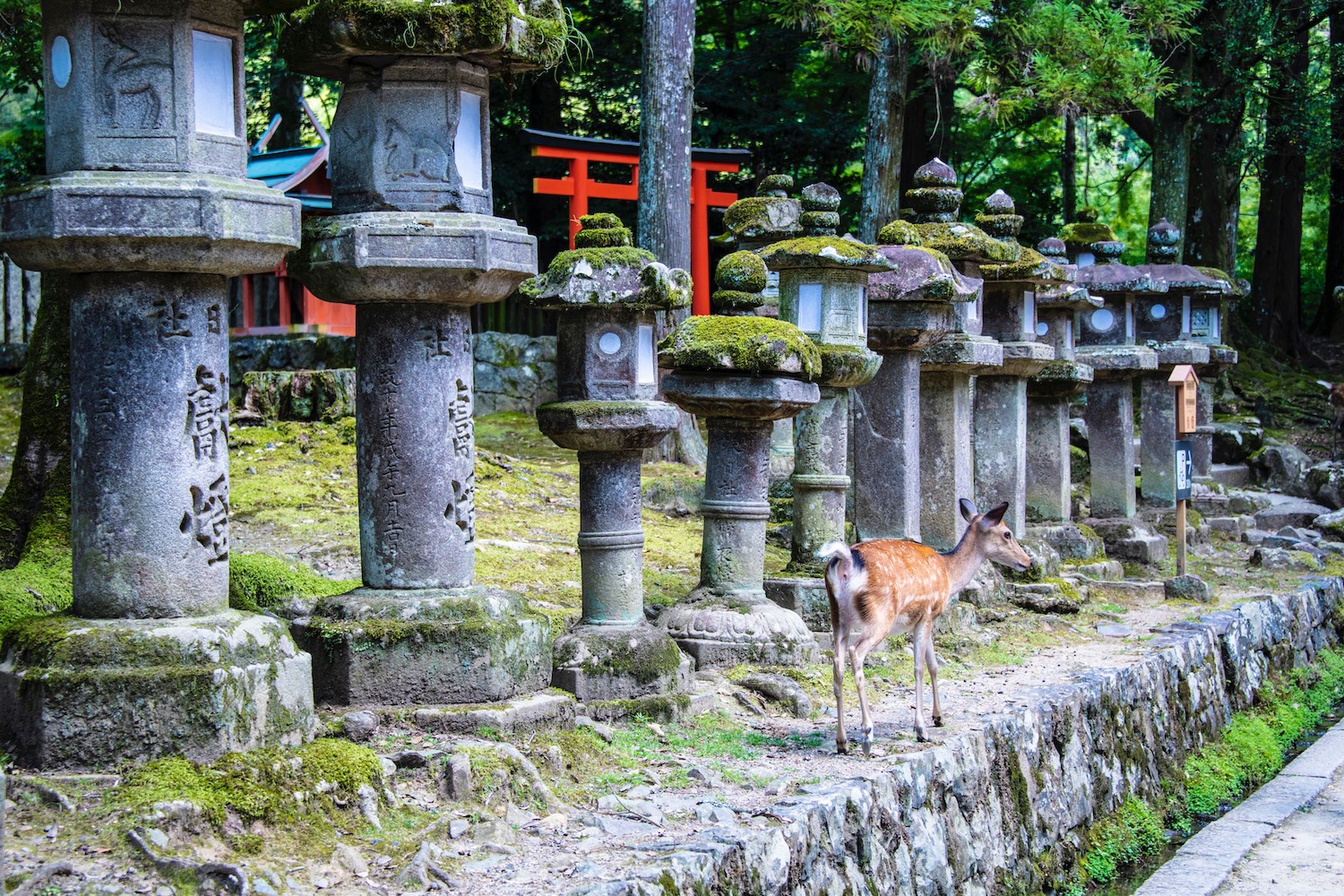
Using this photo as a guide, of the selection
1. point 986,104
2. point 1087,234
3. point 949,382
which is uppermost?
point 986,104

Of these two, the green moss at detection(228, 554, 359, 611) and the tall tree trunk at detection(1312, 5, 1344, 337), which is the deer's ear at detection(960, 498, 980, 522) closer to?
the green moss at detection(228, 554, 359, 611)

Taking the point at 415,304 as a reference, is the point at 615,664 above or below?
below

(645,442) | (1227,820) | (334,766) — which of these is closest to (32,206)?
(334,766)

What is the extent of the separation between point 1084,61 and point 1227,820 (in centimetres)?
1131

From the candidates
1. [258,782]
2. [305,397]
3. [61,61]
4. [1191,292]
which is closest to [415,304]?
[61,61]

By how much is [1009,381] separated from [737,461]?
16.8ft

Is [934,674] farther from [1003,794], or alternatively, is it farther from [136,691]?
[136,691]

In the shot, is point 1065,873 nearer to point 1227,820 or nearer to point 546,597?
point 1227,820

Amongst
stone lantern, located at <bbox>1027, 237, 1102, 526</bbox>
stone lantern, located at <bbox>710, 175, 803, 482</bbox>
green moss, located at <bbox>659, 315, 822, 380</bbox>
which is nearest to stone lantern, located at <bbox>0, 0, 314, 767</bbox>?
green moss, located at <bbox>659, 315, 822, 380</bbox>

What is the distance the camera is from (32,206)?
18.2 ft

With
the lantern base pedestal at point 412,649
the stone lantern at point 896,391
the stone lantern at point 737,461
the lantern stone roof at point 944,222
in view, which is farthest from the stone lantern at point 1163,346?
the lantern base pedestal at point 412,649

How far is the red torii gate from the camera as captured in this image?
20.5 meters

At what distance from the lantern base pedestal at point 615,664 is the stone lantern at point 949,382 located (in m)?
4.66

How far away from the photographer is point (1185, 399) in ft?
45.9
